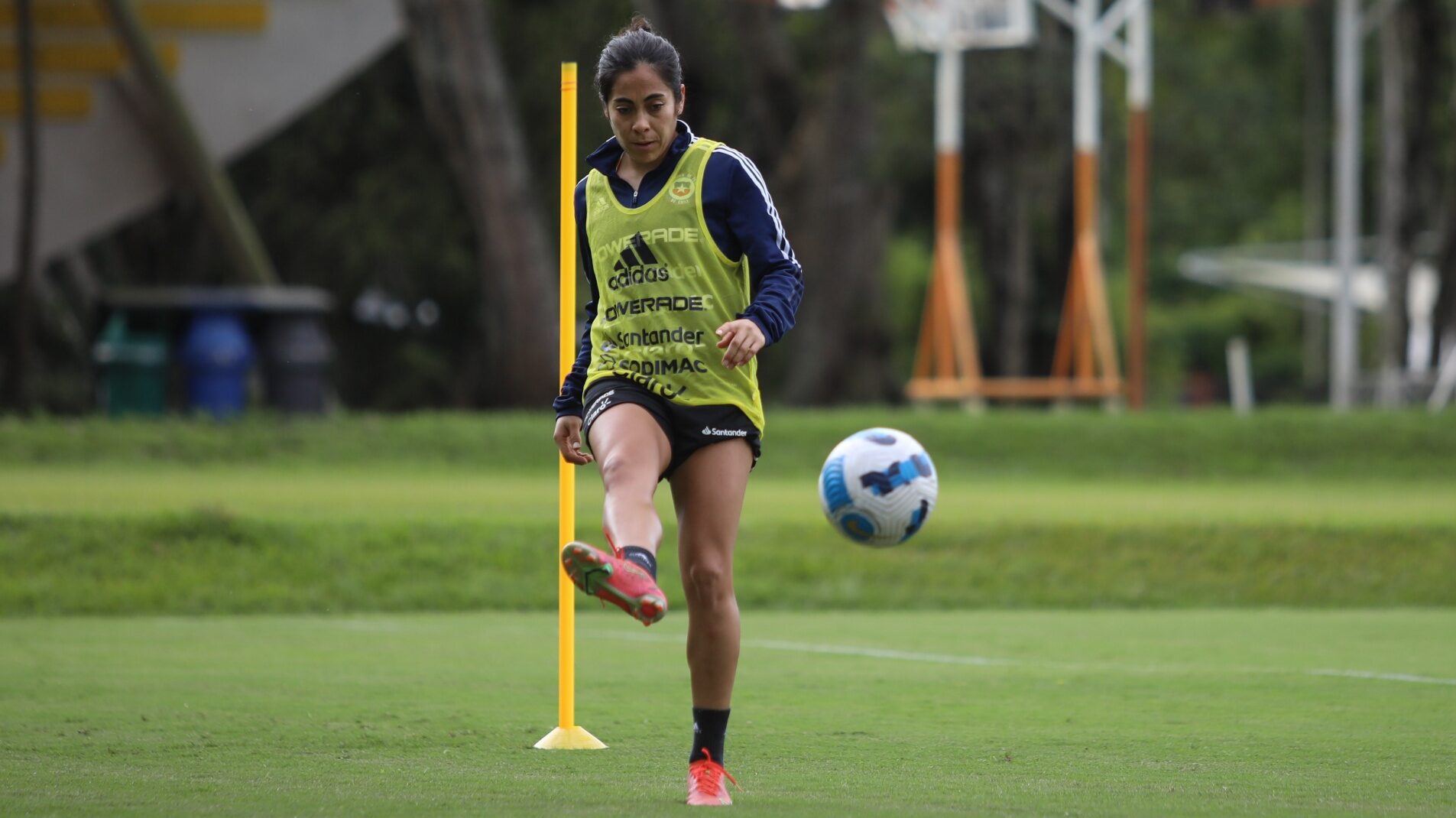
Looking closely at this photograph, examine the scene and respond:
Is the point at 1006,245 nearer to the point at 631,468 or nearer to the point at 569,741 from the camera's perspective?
the point at 569,741

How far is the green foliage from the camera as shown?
6.32 meters

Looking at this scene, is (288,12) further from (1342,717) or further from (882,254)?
(1342,717)

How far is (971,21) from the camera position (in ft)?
113

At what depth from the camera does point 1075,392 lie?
2897 centimetres

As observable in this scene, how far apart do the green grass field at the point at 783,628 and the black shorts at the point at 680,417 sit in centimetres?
106

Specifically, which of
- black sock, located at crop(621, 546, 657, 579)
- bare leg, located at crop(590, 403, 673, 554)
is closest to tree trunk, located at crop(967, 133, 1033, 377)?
bare leg, located at crop(590, 403, 673, 554)

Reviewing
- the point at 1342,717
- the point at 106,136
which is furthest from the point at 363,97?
the point at 1342,717

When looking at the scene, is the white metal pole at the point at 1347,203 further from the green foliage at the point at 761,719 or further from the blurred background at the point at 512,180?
the green foliage at the point at 761,719

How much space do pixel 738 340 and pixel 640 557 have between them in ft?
2.26

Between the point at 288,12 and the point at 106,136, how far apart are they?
10.3ft

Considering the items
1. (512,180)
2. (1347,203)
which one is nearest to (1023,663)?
(512,180)

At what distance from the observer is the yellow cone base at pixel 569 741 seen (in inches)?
294

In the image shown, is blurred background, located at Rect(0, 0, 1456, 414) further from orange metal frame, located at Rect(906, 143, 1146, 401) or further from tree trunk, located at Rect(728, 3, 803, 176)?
Result: orange metal frame, located at Rect(906, 143, 1146, 401)

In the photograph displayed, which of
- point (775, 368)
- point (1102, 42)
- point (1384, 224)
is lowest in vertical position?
point (775, 368)
